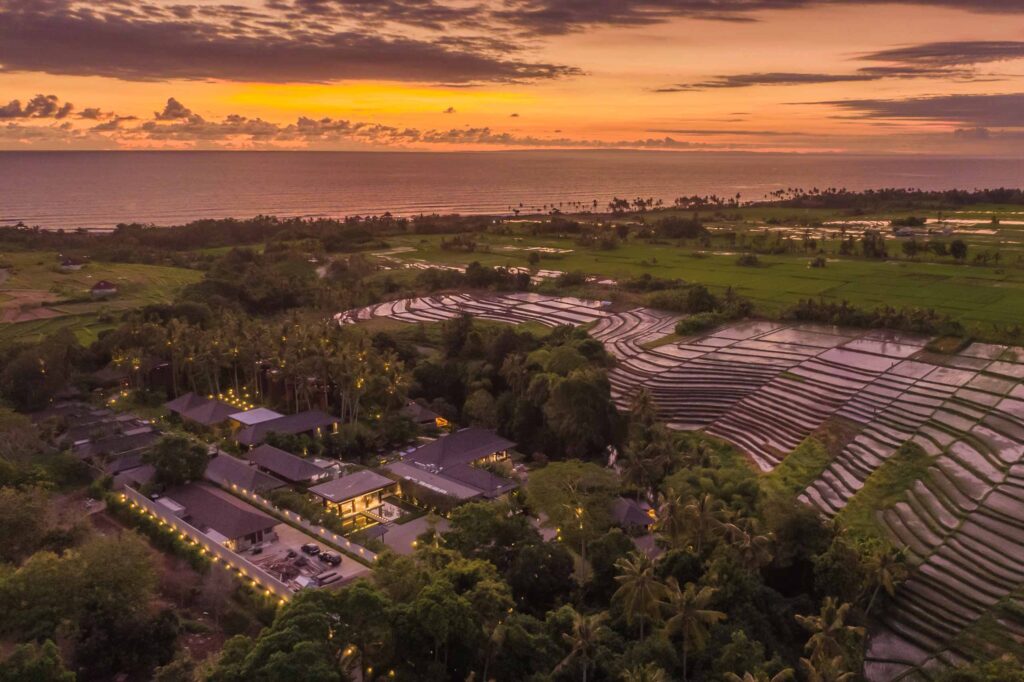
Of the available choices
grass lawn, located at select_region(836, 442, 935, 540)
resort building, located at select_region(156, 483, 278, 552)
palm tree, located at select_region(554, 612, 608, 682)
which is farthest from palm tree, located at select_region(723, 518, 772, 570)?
resort building, located at select_region(156, 483, 278, 552)

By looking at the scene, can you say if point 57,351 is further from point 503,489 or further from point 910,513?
point 910,513

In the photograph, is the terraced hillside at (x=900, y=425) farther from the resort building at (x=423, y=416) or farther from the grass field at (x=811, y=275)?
the resort building at (x=423, y=416)

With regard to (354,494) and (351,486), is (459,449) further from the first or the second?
(354,494)

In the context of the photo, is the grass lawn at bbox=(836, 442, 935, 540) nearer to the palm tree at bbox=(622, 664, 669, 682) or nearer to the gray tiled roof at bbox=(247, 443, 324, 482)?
the palm tree at bbox=(622, 664, 669, 682)

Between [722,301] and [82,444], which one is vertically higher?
[722,301]

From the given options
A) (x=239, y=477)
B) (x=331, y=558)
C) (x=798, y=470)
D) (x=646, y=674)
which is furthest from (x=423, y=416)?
(x=646, y=674)

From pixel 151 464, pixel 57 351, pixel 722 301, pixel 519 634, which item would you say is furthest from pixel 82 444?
pixel 722 301

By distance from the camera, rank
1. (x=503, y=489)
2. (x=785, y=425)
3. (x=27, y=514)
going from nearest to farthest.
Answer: (x=27, y=514)
(x=503, y=489)
(x=785, y=425)
